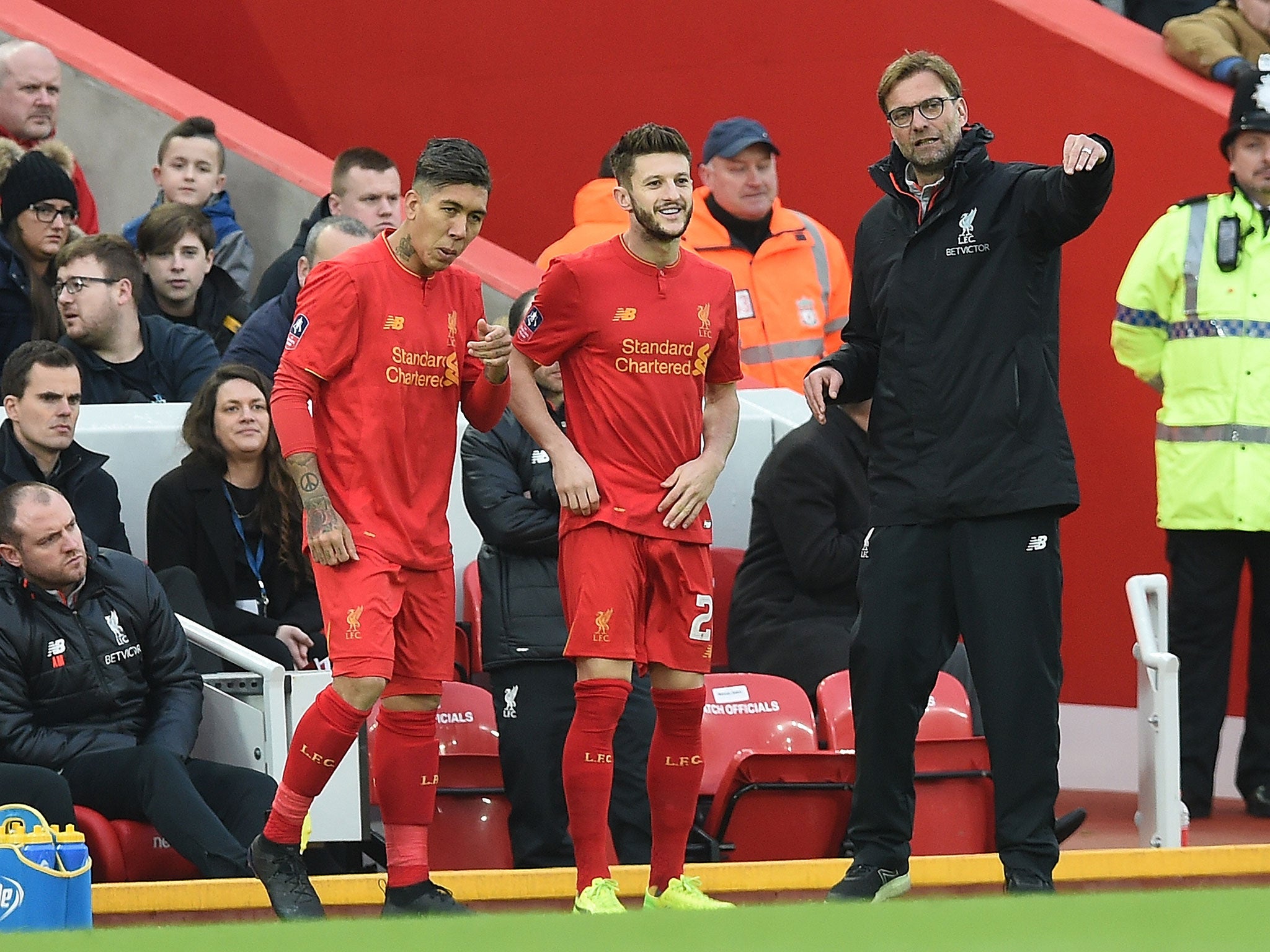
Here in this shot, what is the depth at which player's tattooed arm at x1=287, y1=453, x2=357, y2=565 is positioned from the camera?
16.9 ft

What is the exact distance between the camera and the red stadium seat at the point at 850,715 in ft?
21.5

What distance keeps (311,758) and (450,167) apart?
147 cm

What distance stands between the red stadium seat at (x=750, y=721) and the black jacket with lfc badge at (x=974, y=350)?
1.41m

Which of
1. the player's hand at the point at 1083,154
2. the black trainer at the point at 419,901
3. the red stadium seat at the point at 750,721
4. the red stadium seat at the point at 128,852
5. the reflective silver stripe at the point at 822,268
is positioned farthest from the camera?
the reflective silver stripe at the point at 822,268

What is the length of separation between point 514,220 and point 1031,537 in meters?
5.71

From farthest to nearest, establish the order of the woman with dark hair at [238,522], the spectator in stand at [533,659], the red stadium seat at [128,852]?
the woman with dark hair at [238,522], the spectator in stand at [533,659], the red stadium seat at [128,852]

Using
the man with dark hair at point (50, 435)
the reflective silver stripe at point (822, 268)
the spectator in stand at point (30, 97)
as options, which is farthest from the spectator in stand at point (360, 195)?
the man with dark hair at point (50, 435)

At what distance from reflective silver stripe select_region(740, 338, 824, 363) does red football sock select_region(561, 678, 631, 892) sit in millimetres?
3163

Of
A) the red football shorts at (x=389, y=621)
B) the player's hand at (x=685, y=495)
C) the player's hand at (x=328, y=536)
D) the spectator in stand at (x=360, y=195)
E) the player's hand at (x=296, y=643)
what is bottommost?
the player's hand at (x=296, y=643)

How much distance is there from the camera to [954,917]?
3104mm

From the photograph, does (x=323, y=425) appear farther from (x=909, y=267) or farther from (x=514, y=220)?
(x=514, y=220)

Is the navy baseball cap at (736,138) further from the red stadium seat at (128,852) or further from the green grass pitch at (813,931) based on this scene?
the green grass pitch at (813,931)

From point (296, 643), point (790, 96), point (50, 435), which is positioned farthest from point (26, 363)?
point (790, 96)

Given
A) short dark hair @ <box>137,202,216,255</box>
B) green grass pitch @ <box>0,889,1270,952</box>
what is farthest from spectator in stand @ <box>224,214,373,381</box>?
green grass pitch @ <box>0,889,1270,952</box>
